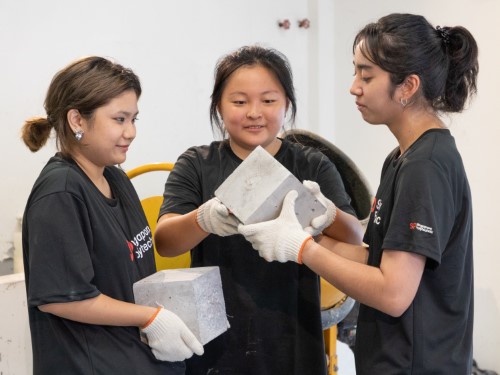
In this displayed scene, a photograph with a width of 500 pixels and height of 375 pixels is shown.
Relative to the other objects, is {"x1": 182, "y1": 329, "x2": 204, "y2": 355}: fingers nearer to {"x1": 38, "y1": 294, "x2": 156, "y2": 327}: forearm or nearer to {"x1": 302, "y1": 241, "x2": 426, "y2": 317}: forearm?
{"x1": 38, "y1": 294, "x2": 156, "y2": 327}: forearm

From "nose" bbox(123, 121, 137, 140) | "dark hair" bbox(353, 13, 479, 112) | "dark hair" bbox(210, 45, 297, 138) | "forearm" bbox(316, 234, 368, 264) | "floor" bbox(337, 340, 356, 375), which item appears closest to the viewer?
"dark hair" bbox(353, 13, 479, 112)

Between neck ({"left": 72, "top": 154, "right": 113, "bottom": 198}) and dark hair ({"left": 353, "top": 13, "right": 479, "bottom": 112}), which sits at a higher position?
dark hair ({"left": 353, "top": 13, "right": 479, "bottom": 112})

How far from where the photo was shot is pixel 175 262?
2135 millimetres

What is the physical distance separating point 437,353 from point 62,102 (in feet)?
3.21

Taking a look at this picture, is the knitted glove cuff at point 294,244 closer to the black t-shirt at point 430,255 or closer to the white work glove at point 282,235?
the white work glove at point 282,235

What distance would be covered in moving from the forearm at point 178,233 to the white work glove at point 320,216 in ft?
0.93

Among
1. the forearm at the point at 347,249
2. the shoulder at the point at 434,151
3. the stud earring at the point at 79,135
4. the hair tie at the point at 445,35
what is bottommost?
the forearm at the point at 347,249

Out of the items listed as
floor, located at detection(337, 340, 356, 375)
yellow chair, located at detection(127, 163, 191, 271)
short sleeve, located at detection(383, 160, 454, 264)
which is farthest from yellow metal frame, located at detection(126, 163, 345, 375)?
short sleeve, located at detection(383, 160, 454, 264)

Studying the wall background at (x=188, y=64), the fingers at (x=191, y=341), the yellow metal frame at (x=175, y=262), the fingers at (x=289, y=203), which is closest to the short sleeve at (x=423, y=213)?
the fingers at (x=289, y=203)

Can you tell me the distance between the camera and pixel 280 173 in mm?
1292

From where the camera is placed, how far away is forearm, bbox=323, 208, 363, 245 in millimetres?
1486

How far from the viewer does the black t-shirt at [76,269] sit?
110 centimetres

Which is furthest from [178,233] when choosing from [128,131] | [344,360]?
[344,360]

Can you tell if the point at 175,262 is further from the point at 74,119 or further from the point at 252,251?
the point at 74,119
